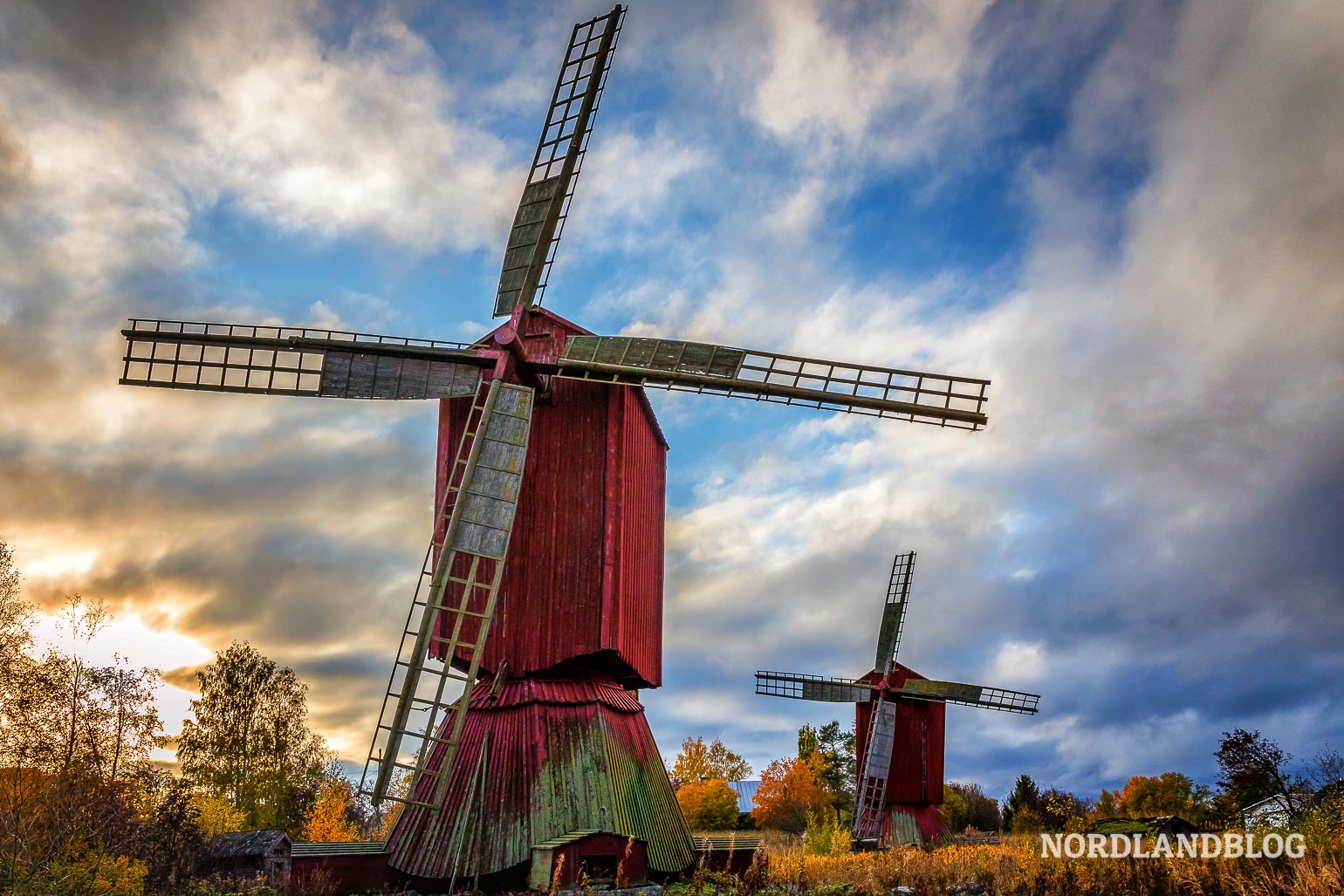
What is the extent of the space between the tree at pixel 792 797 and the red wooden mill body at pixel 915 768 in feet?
41.3

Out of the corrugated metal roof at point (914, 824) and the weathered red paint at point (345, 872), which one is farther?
the corrugated metal roof at point (914, 824)

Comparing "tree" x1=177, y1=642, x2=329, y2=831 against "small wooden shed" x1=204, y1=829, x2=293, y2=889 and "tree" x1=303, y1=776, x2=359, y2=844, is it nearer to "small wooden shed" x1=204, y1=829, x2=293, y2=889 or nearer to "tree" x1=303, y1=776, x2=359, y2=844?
"tree" x1=303, y1=776, x2=359, y2=844

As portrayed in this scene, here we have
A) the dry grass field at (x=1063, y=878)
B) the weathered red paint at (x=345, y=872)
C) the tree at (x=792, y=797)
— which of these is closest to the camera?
the dry grass field at (x=1063, y=878)

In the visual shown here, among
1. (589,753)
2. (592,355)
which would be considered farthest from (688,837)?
(592,355)

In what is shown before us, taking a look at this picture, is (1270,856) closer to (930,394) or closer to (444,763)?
(930,394)

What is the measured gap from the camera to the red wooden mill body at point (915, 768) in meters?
32.2

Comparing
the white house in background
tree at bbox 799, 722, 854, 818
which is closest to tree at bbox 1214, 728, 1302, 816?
the white house in background

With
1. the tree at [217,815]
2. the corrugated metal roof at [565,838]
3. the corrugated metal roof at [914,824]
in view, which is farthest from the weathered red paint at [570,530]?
the tree at [217,815]

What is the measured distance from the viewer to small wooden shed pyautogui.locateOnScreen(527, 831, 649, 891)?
14.3 metres

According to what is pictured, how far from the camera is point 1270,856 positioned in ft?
42.3

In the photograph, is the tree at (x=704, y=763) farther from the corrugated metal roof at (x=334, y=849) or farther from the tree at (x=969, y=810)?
the corrugated metal roof at (x=334, y=849)

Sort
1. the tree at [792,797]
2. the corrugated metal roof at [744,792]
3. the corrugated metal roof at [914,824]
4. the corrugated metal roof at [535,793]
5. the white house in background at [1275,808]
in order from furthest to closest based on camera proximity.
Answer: the corrugated metal roof at [744,792] < the tree at [792,797] < the corrugated metal roof at [914,824] < the white house in background at [1275,808] < the corrugated metal roof at [535,793]

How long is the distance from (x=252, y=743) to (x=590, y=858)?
95.5 feet

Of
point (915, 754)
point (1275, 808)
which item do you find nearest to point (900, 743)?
point (915, 754)
